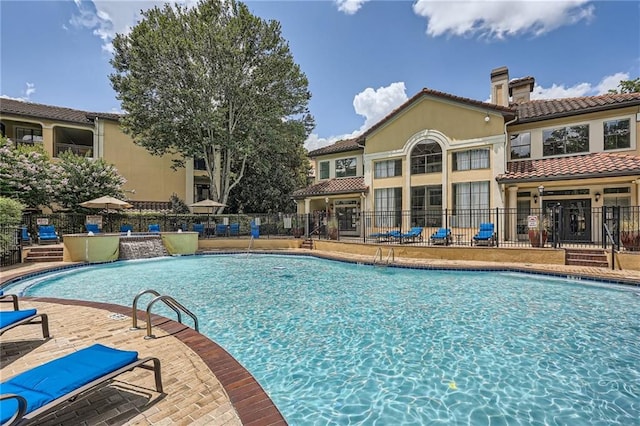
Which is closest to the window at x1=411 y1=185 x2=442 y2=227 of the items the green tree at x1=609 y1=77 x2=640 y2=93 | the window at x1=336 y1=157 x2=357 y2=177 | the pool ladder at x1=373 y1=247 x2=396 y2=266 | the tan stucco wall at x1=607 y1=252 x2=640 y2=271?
the pool ladder at x1=373 y1=247 x2=396 y2=266

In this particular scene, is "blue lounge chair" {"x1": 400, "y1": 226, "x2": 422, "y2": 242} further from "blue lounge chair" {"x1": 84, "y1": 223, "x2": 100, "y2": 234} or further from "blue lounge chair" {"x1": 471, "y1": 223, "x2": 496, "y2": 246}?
"blue lounge chair" {"x1": 84, "y1": 223, "x2": 100, "y2": 234}

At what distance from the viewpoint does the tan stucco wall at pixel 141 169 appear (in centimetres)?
2723

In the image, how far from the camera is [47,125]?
25.8 meters

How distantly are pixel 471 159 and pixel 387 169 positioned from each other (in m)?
5.09

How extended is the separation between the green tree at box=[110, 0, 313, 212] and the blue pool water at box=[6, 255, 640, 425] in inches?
567

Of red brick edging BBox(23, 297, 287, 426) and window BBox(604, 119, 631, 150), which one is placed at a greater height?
window BBox(604, 119, 631, 150)

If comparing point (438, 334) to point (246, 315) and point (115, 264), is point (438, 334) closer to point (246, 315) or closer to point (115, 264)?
point (246, 315)

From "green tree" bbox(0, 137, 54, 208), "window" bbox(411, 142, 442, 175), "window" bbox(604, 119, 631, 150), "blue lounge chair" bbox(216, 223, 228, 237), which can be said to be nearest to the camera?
"window" bbox(604, 119, 631, 150)

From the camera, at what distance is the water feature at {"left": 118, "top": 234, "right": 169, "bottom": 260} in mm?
16172

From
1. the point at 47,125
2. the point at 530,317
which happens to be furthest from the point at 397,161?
the point at 47,125

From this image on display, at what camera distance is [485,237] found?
47.4ft

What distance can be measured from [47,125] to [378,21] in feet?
88.2

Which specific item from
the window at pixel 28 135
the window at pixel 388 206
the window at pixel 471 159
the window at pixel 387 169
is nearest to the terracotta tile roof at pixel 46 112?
the window at pixel 28 135

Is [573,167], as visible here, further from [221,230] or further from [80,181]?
[80,181]
